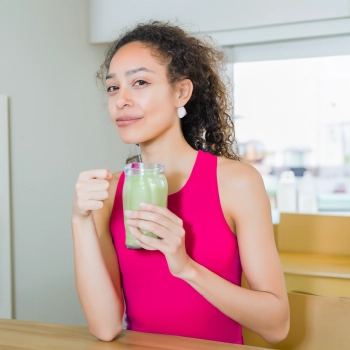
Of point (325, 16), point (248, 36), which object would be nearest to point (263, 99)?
point (248, 36)

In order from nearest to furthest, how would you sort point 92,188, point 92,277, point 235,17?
1. point 92,188
2. point 92,277
3. point 235,17

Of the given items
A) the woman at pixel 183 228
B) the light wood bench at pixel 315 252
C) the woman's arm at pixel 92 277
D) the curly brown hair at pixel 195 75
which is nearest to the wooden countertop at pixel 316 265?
the light wood bench at pixel 315 252

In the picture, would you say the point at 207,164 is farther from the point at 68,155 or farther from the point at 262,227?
the point at 68,155

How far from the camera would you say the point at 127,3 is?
3.25 metres

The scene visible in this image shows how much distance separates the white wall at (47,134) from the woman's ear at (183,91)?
53.6 inches

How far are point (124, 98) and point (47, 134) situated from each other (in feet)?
5.34

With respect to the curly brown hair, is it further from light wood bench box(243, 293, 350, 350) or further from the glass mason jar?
light wood bench box(243, 293, 350, 350)

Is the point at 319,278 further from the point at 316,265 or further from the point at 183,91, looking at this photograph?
the point at 183,91

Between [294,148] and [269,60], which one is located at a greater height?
[269,60]

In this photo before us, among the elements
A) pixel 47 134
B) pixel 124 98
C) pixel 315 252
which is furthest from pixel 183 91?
pixel 315 252

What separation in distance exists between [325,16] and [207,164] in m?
1.85

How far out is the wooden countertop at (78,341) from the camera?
3.37 ft

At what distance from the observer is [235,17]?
3.05 meters

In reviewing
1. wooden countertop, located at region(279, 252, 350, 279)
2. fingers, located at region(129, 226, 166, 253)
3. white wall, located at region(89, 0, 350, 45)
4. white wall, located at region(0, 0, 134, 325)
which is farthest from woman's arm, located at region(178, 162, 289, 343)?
white wall, located at region(89, 0, 350, 45)
